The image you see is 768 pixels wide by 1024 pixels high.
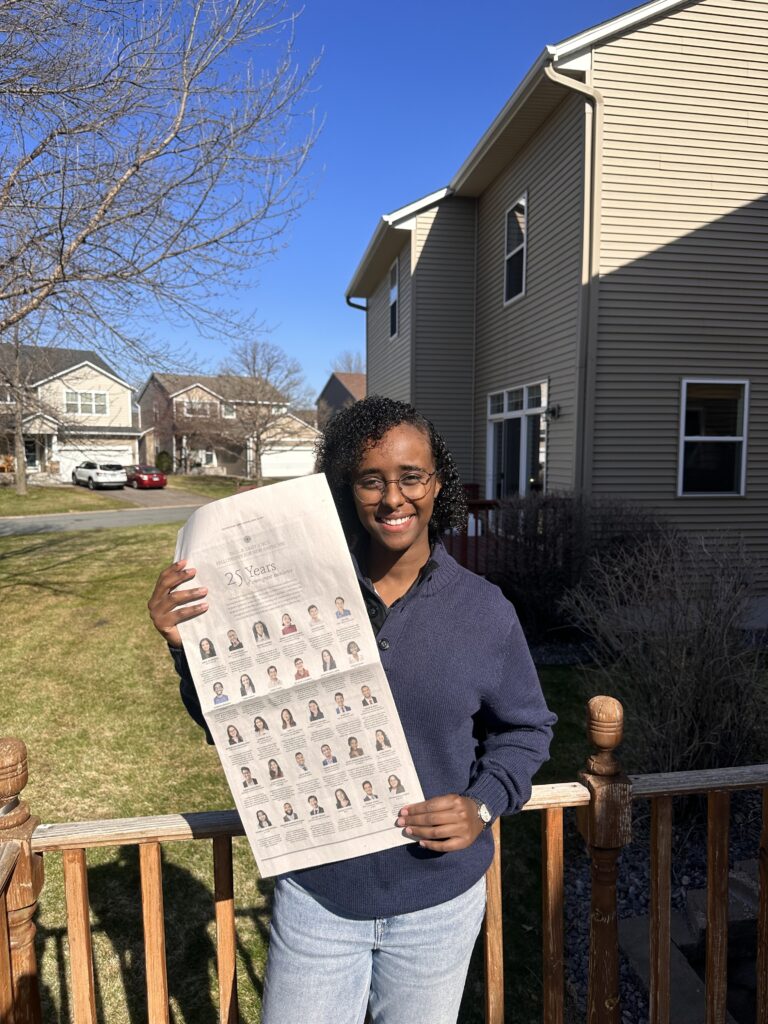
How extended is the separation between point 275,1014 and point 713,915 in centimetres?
116

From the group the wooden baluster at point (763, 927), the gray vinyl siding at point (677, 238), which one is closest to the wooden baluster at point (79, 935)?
the wooden baluster at point (763, 927)

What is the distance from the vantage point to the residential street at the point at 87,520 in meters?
16.2

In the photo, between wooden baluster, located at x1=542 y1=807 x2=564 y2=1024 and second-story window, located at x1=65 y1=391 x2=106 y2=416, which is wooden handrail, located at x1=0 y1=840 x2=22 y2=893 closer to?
wooden baluster, located at x1=542 y1=807 x2=564 y2=1024

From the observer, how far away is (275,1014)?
1.37 metres

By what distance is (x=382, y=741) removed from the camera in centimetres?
129

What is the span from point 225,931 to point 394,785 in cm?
73

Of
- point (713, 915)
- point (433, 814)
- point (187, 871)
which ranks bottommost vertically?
point (187, 871)

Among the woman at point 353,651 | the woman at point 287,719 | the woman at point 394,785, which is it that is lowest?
the woman at point 394,785

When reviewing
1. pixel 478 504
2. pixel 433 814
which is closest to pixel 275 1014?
pixel 433 814

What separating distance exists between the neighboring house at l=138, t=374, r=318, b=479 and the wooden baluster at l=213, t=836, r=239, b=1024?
108ft

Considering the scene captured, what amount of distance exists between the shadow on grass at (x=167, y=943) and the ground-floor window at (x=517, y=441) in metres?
6.65

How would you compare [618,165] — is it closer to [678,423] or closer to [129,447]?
[678,423]

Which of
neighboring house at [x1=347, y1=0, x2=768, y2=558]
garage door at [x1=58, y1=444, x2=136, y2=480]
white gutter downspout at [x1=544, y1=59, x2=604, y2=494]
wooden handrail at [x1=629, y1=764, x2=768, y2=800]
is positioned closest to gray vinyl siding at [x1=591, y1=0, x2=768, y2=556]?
neighboring house at [x1=347, y1=0, x2=768, y2=558]

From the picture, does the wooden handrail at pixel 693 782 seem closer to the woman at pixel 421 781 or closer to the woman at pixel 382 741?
the woman at pixel 421 781
